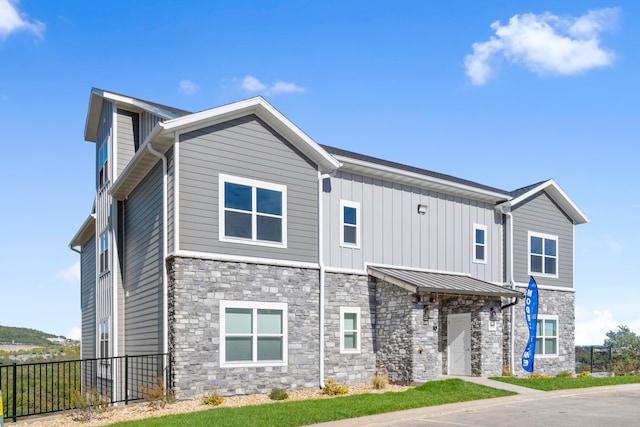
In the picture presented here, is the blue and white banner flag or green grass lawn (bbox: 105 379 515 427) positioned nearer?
green grass lawn (bbox: 105 379 515 427)

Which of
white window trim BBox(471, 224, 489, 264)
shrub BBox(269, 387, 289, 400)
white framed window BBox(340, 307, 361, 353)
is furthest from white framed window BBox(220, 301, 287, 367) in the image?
white window trim BBox(471, 224, 489, 264)

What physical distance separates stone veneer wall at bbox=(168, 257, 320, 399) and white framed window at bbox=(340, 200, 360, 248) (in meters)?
2.16

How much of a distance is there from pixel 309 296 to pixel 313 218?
233cm

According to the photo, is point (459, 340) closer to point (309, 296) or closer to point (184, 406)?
point (309, 296)

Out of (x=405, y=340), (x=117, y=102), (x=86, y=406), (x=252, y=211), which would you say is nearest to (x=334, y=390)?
(x=405, y=340)

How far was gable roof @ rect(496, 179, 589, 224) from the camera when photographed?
25.8 metres

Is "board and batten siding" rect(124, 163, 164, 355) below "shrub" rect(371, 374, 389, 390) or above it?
above

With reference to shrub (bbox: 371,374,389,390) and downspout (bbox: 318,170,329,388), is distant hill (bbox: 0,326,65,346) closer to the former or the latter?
downspout (bbox: 318,170,329,388)

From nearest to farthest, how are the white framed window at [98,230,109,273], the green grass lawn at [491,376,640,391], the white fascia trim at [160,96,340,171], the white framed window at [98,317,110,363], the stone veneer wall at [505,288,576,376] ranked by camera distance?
the white fascia trim at [160,96,340,171] → the green grass lawn at [491,376,640,391] → the white framed window at [98,317,110,363] → the white framed window at [98,230,109,273] → the stone veneer wall at [505,288,576,376]

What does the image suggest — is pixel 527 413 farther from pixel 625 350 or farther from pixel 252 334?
pixel 625 350

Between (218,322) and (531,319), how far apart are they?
13.1m

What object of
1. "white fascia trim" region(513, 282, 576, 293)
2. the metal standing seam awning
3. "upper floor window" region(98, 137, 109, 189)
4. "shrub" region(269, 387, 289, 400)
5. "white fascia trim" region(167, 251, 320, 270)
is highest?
"upper floor window" region(98, 137, 109, 189)

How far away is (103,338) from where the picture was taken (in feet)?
74.6

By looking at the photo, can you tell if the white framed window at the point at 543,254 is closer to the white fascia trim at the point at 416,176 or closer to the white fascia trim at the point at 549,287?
the white fascia trim at the point at 549,287
